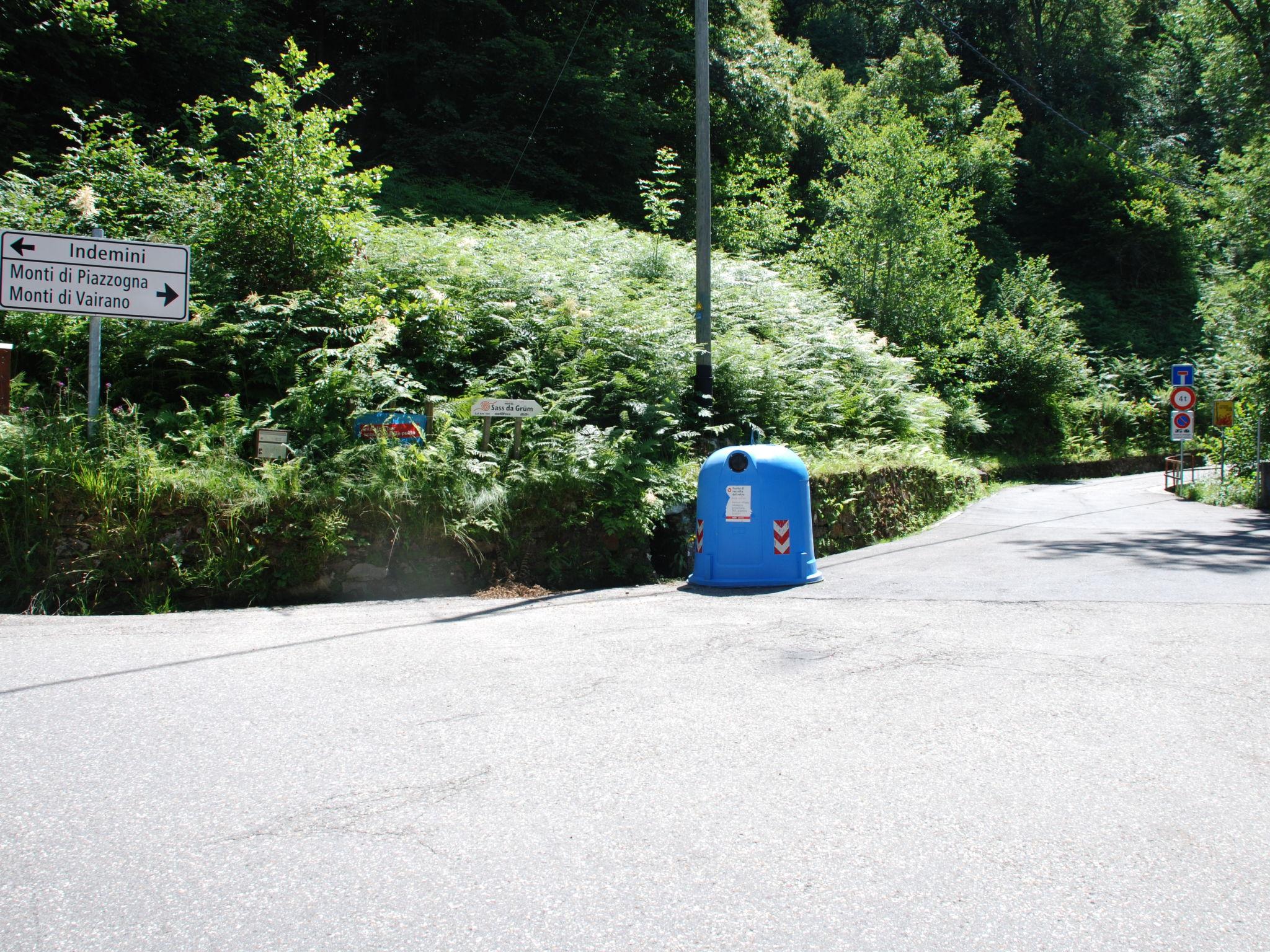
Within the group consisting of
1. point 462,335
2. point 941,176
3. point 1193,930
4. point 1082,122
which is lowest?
point 1193,930

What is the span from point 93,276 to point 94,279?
24mm

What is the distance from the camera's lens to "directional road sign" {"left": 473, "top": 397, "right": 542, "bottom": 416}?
932cm

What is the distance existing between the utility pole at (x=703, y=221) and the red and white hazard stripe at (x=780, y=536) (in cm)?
306

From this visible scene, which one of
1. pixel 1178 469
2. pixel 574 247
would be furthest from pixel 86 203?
pixel 1178 469

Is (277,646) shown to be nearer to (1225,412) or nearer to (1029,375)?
(1225,412)

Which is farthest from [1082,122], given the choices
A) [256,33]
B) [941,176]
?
[256,33]

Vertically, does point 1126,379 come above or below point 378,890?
above

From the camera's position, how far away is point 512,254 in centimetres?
1426

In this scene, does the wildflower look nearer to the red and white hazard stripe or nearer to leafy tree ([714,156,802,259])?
the red and white hazard stripe

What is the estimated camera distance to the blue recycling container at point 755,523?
948cm

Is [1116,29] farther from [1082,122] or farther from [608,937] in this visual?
[608,937]

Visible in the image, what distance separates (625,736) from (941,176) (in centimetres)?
2617

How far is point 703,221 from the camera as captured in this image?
1254cm

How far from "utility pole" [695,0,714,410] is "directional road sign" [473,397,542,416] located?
3.38 metres
